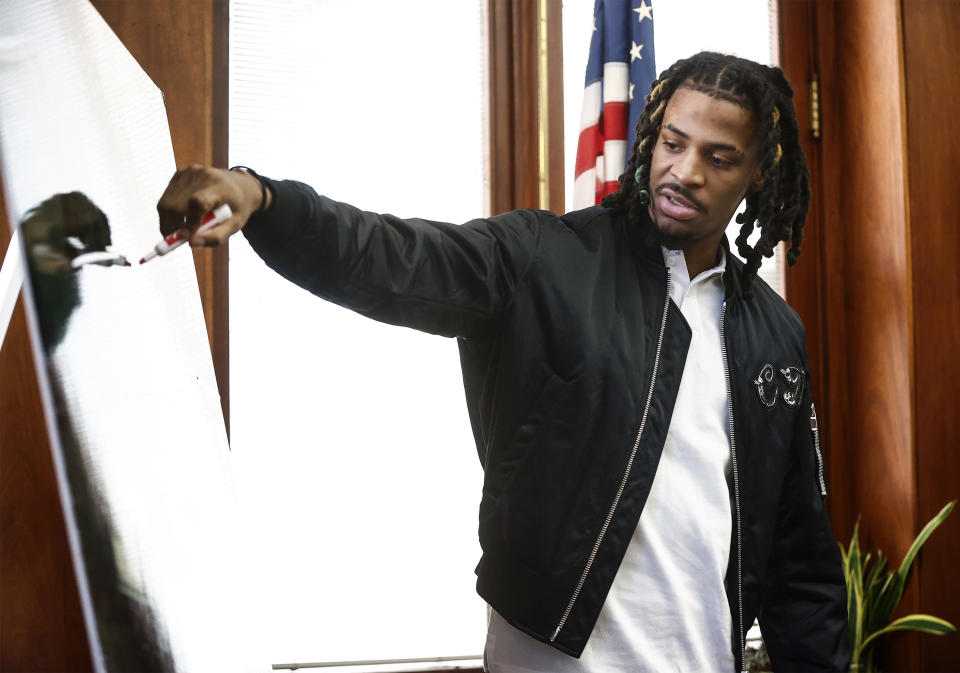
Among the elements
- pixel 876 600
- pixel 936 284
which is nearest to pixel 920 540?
pixel 876 600

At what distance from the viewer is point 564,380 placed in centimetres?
108

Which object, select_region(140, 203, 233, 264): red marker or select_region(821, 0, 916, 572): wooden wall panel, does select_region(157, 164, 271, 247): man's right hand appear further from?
select_region(821, 0, 916, 572): wooden wall panel

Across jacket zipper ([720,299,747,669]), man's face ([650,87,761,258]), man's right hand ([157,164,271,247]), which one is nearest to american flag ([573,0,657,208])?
man's face ([650,87,761,258])

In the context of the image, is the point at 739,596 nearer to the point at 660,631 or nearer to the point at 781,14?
the point at 660,631

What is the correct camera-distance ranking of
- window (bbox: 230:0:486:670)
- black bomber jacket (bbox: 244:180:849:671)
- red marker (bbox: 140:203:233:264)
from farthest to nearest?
window (bbox: 230:0:486:670), black bomber jacket (bbox: 244:180:849:671), red marker (bbox: 140:203:233:264)

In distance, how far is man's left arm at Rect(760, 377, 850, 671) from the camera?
4.45 ft

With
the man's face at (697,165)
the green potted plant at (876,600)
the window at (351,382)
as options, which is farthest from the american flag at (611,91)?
the green potted plant at (876,600)

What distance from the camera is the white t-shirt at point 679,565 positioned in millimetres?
1101

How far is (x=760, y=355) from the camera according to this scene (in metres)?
1.27

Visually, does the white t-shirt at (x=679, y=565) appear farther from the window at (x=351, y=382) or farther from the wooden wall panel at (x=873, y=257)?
the wooden wall panel at (x=873, y=257)

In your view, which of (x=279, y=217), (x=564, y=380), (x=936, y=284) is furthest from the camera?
(x=936, y=284)

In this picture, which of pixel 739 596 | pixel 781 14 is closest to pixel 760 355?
pixel 739 596

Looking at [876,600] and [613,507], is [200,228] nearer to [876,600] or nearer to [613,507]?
[613,507]

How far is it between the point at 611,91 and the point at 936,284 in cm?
97
